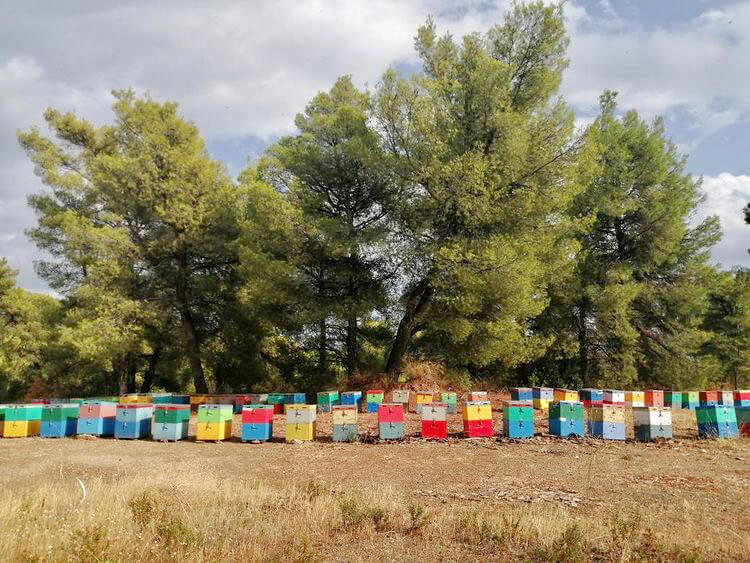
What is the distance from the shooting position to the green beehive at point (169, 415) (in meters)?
12.0

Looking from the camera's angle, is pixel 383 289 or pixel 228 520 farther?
pixel 383 289

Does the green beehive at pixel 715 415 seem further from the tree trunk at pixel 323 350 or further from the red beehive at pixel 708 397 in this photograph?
the tree trunk at pixel 323 350

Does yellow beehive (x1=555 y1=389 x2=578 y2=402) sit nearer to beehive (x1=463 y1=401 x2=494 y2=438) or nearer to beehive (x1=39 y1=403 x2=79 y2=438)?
beehive (x1=463 y1=401 x2=494 y2=438)

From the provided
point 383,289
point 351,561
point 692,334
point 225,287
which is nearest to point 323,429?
point 383,289

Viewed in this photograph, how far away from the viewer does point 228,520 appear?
226 inches

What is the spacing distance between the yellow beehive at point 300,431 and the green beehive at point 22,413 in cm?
602

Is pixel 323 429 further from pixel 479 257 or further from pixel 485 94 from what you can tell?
pixel 485 94

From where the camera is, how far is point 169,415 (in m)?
12.0

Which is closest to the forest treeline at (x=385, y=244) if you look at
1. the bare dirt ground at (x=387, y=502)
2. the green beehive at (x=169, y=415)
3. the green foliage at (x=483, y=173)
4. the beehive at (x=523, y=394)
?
the green foliage at (x=483, y=173)

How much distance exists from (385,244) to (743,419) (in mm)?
10471

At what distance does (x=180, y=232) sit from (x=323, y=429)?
11.3 metres

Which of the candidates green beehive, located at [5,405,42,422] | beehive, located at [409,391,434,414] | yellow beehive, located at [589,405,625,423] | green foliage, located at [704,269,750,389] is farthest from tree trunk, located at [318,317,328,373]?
green foliage, located at [704,269,750,389]

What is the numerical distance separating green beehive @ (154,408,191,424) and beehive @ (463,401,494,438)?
6122 mm

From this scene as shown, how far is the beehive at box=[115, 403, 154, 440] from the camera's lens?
483 inches
